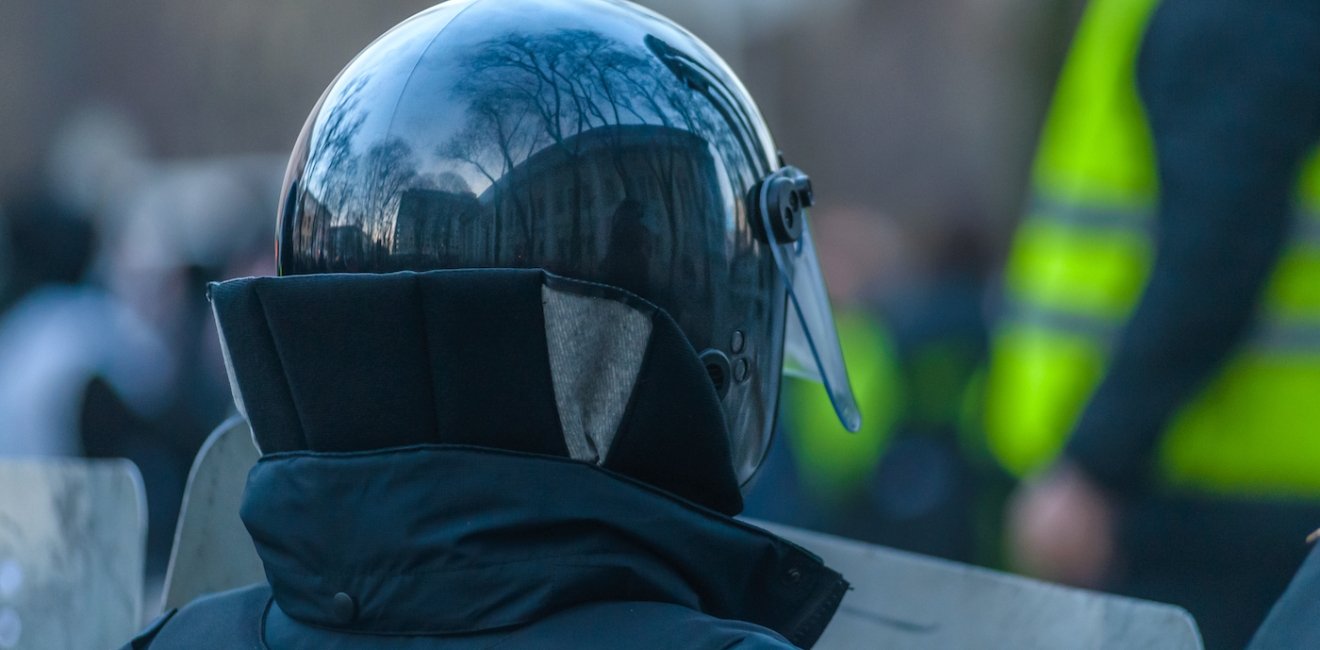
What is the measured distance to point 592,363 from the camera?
5.16 ft

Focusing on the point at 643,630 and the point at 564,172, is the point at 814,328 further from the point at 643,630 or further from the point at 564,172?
the point at 643,630

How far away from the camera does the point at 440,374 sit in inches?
60.0

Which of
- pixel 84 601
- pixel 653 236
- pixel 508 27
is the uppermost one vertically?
pixel 508 27

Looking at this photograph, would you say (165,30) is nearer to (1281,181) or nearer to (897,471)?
(897,471)

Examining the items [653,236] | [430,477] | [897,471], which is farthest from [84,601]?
[897,471]

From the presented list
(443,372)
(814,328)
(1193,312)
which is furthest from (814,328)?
(1193,312)

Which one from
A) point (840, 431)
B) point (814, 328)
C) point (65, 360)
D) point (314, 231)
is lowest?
point (840, 431)

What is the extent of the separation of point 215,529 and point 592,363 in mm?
807

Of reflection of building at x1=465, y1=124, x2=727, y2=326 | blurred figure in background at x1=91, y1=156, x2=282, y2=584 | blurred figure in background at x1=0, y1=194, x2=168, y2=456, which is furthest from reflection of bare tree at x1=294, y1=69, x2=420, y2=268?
blurred figure in background at x1=91, y1=156, x2=282, y2=584

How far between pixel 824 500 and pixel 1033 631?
423cm

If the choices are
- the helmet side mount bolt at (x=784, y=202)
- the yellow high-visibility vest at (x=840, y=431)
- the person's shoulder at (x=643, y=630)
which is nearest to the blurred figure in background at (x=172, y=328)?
the yellow high-visibility vest at (x=840, y=431)

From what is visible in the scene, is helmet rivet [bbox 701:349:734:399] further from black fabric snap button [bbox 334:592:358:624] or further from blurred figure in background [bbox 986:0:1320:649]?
blurred figure in background [bbox 986:0:1320:649]

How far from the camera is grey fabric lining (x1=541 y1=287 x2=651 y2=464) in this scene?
1542 millimetres

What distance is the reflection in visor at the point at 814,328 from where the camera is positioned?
1.93 meters
